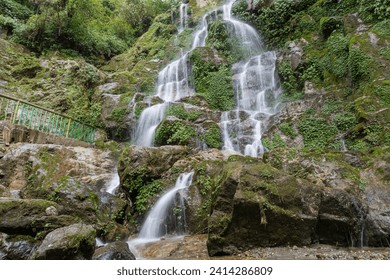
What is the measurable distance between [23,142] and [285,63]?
1171 cm

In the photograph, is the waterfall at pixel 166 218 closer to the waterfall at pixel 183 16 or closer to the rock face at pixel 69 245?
the rock face at pixel 69 245

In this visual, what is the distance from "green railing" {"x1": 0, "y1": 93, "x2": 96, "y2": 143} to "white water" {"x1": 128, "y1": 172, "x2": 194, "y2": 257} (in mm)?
6258

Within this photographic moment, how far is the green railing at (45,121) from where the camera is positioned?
11.3 metres

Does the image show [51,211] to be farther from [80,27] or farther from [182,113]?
[80,27]

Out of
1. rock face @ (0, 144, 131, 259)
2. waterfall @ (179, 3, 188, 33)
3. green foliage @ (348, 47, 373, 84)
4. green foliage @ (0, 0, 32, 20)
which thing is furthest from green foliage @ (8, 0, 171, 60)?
green foliage @ (348, 47, 373, 84)

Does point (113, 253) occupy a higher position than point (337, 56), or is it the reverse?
point (337, 56)

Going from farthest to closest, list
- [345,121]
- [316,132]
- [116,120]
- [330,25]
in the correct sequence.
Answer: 1. [116,120]
2. [330,25]
3. [316,132]
4. [345,121]

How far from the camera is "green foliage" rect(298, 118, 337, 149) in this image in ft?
33.6

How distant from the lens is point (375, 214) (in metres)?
5.98

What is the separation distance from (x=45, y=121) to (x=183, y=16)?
1645 centimetres

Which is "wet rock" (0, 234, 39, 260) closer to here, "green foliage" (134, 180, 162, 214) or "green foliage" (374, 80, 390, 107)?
"green foliage" (134, 180, 162, 214)

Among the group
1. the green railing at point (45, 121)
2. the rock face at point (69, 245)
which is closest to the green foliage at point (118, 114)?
the green railing at point (45, 121)

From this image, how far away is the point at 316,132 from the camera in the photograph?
10.6 metres

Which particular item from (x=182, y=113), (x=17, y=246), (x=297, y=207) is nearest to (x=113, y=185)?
(x=182, y=113)
